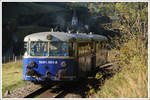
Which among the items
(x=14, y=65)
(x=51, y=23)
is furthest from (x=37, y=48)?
(x=51, y=23)

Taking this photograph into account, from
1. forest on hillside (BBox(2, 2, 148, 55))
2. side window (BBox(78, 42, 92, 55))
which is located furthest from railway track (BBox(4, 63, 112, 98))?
forest on hillside (BBox(2, 2, 148, 55))

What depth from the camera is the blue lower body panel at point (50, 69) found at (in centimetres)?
1133

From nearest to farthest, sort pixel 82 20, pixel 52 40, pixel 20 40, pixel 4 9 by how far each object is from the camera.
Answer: pixel 52 40, pixel 20 40, pixel 4 9, pixel 82 20

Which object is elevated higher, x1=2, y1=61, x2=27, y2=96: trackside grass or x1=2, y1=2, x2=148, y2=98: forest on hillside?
x1=2, y1=2, x2=148, y2=98: forest on hillside

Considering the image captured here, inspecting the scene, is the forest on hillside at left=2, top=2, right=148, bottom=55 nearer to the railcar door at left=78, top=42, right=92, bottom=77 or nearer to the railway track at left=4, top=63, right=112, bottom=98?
the railcar door at left=78, top=42, right=92, bottom=77

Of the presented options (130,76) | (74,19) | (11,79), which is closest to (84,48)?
(11,79)

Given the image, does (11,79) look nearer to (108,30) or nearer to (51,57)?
(51,57)

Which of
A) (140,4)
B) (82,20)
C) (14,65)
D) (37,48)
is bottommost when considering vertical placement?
(14,65)

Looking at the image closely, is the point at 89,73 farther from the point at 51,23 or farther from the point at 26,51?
the point at 51,23

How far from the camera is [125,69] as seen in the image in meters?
9.73

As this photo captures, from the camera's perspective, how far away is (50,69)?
1145 centimetres

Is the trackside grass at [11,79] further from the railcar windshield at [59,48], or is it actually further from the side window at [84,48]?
the side window at [84,48]

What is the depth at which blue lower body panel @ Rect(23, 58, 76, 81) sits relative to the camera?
1133cm

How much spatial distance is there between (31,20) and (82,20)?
10.3 m
